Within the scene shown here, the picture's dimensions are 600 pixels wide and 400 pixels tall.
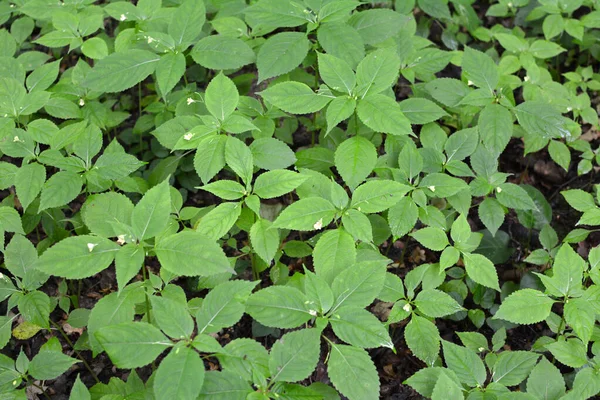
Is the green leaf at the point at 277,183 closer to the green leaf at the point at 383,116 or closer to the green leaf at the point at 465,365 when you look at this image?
the green leaf at the point at 383,116

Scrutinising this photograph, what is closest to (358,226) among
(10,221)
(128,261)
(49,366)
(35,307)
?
(128,261)

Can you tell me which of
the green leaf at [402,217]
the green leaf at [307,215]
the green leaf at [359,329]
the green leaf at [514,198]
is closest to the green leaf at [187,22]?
the green leaf at [307,215]

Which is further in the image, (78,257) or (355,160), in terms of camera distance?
(355,160)

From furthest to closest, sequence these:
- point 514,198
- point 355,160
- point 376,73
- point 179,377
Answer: point 514,198, point 376,73, point 355,160, point 179,377

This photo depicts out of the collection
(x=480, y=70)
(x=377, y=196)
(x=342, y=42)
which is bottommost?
(x=377, y=196)

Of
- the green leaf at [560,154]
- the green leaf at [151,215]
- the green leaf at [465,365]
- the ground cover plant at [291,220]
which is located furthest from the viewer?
the green leaf at [560,154]

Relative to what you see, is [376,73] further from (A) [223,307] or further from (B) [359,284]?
(A) [223,307]

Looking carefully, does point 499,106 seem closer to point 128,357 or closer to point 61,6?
point 128,357
